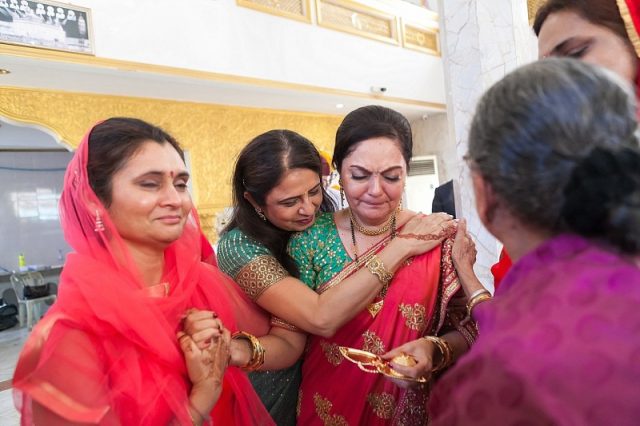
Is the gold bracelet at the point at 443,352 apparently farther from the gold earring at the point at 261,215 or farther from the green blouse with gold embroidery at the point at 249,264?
the gold earring at the point at 261,215

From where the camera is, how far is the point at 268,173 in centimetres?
A: 150

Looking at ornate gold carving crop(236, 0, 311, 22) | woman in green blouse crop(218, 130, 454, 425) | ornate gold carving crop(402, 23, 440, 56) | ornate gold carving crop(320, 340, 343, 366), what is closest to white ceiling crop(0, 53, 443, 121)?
ornate gold carving crop(236, 0, 311, 22)

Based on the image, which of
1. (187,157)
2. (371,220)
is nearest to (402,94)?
(187,157)

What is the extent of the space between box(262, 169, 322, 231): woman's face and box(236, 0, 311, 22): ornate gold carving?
5073 millimetres

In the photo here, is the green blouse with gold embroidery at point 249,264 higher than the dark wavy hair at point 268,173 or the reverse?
the reverse

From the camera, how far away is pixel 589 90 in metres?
0.63

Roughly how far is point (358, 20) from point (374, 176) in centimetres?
666

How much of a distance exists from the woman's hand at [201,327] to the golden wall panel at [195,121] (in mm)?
4719

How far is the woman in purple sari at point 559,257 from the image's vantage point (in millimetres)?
545

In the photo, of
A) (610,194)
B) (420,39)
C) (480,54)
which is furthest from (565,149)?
(420,39)

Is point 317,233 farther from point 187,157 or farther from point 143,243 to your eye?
point 187,157

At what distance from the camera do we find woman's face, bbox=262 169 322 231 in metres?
1.49

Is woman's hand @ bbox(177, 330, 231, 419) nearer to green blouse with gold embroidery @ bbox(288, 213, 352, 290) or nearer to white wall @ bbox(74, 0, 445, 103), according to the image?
green blouse with gold embroidery @ bbox(288, 213, 352, 290)

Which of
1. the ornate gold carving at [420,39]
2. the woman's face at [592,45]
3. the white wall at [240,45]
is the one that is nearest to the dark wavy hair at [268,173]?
the woman's face at [592,45]
